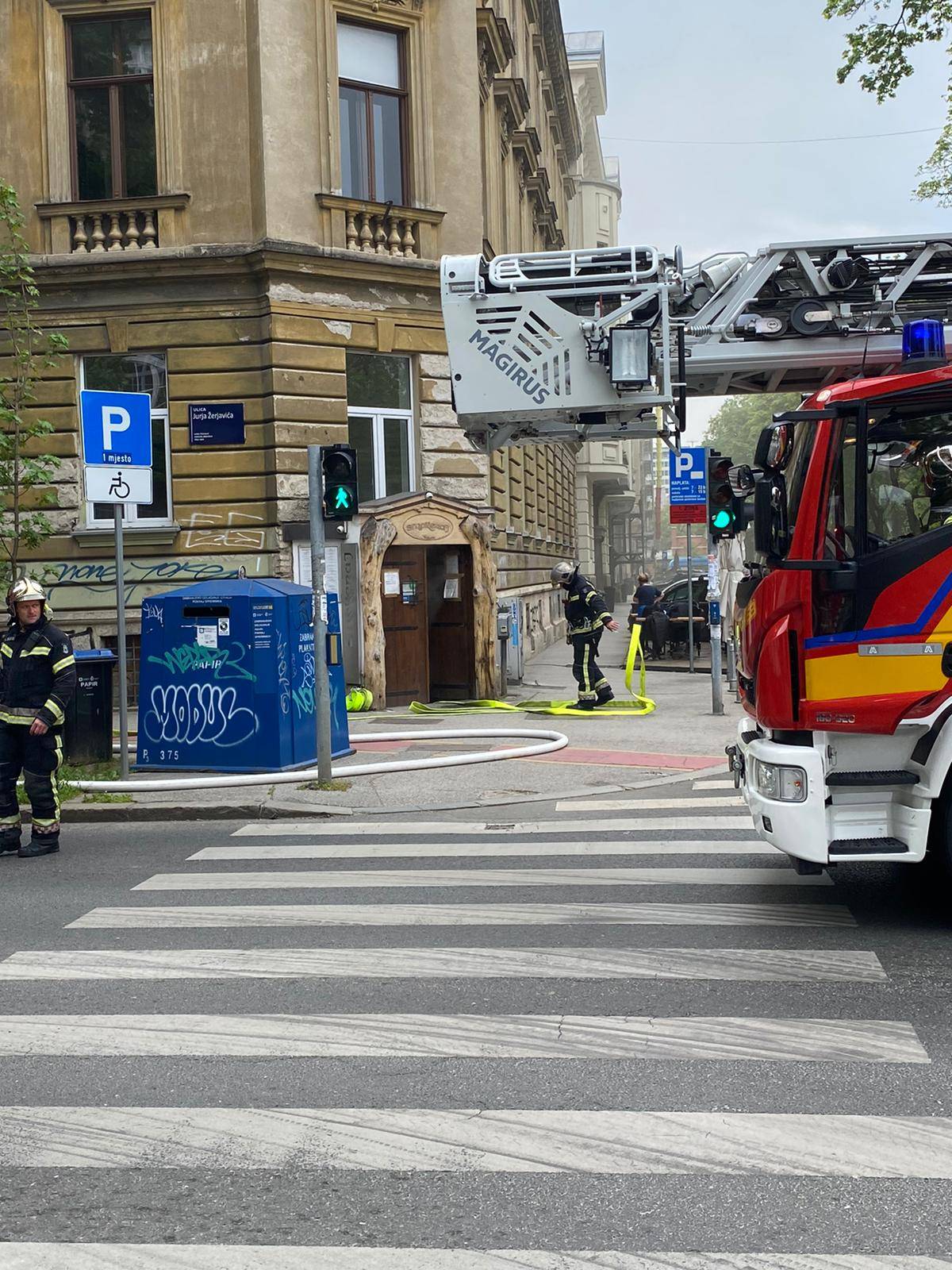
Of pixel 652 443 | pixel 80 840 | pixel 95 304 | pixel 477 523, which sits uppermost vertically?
pixel 652 443

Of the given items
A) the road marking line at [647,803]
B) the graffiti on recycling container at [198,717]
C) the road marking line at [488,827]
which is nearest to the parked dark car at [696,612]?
the graffiti on recycling container at [198,717]

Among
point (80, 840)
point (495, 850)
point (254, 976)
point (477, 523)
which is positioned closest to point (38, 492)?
point (477, 523)

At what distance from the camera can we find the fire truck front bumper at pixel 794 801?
6.48 m

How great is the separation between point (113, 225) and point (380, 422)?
442 centimetres

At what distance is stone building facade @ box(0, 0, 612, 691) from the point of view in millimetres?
18500

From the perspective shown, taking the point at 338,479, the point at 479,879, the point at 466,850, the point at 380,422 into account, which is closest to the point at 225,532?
the point at 380,422

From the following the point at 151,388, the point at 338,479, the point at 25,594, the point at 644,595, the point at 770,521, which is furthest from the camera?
the point at 644,595

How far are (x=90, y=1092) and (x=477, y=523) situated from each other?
50.2 ft

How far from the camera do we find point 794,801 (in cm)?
654

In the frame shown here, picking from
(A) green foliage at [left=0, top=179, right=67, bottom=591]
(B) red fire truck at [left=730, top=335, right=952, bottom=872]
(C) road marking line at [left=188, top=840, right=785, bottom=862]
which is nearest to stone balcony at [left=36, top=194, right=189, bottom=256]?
(A) green foliage at [left=0, top=179, right=67, bottom=591]

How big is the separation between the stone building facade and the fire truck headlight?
12532 mm

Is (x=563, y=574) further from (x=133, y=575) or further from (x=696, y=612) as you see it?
(x=696, y=612)

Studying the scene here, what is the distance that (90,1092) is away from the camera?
4.76 m

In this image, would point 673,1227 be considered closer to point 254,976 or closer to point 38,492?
point 254,976
